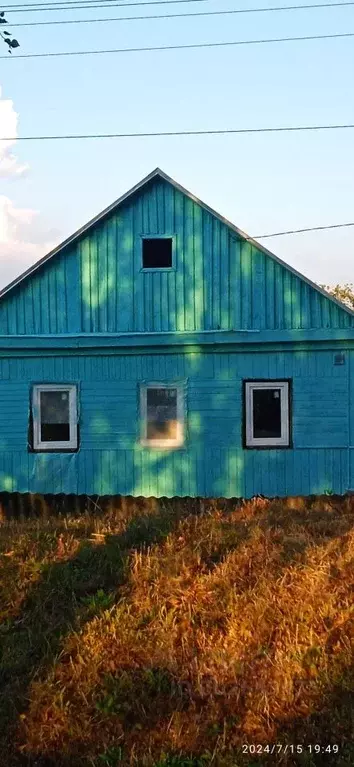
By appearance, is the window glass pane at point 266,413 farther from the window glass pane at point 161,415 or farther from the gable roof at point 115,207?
the gable roof at point 115,207

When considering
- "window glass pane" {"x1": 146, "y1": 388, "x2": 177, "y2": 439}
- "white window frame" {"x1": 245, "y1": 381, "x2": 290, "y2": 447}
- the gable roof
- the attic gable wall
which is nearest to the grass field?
"white window frame" {"x1": 245, "y1": 381, "x2": 290, "y2": 447}

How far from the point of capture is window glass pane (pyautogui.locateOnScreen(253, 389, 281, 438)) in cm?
1268

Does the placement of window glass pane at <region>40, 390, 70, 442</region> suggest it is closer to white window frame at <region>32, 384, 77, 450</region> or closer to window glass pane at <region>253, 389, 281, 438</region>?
white window frame at <region>32, 384, 77, 450</region>

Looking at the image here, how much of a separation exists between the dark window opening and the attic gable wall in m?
0.15

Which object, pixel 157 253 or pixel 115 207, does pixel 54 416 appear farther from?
pixel 115 207

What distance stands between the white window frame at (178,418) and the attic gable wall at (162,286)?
987 mm

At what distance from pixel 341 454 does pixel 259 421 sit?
1.51 metres

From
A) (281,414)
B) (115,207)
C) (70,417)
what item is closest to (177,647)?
(281,414)

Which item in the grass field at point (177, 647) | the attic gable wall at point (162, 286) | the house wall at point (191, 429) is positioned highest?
the attic gable wall at point (162, 286)

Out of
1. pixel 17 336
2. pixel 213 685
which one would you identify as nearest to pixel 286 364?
pixel 17 336

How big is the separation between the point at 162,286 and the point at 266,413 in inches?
114

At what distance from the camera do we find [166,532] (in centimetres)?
874

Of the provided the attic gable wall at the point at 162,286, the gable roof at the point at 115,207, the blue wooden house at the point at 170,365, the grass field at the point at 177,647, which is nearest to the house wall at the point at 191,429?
the blue wooden house at the point at 170,365

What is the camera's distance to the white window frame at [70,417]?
42.1 ft
